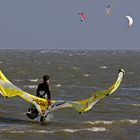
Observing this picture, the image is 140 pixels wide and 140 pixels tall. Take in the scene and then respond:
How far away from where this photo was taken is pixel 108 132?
744 inches

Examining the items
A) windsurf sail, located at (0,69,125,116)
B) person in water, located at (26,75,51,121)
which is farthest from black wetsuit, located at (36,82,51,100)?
windsurf sail, located at (0,69,125,116)

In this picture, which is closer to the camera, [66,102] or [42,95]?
[66,102]

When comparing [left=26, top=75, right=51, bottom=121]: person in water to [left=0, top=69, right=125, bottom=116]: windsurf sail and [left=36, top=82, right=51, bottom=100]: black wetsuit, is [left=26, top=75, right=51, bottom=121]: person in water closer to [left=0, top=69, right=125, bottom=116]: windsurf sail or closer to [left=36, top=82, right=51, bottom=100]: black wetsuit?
[left=36, top=82, right=51, bottom=100]: black wetsuit

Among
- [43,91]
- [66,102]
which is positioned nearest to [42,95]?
[43,91]

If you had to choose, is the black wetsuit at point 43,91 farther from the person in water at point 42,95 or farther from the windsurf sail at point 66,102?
the windsurf sail at point 66,102

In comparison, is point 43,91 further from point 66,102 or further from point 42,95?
point 66,102

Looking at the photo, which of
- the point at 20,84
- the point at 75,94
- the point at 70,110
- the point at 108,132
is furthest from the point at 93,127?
the point at 20,84

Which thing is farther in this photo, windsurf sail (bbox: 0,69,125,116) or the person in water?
the person in water

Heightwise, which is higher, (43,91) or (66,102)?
(43,91)

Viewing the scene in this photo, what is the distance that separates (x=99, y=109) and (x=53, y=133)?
7.09 meters

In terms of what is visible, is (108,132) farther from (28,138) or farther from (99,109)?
(99,109)

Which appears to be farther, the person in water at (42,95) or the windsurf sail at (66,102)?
the person in water at (42,95)

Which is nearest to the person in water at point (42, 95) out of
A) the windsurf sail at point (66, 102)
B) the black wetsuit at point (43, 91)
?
the black wetsuit at point (43, 91)

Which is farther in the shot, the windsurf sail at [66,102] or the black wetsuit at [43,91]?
the black wetsuit at [43,91]
